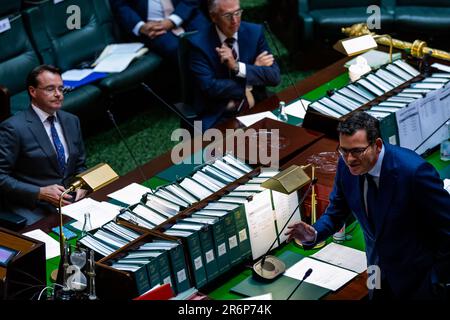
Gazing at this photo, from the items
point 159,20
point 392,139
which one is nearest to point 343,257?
point 392,139

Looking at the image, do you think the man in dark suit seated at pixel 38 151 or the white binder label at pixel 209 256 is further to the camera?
the man in dark suit seated at pixel 38 151

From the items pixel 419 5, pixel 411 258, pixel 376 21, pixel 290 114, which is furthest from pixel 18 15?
pixel 411 258

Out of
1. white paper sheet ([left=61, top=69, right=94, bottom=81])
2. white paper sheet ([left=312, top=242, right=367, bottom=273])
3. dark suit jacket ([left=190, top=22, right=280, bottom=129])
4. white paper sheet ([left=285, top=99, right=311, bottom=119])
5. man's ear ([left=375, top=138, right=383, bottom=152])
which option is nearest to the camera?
man's ear ([left=375, top=138, right=383, bottom=152])

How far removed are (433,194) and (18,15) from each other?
4238 mm

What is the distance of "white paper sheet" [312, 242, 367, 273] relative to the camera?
4.28 meters

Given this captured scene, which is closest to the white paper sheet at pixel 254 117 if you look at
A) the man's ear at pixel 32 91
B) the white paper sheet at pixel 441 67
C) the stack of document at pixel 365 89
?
the stack of document at pixel 365 89

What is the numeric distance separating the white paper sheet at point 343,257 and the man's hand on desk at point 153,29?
3.54 meters

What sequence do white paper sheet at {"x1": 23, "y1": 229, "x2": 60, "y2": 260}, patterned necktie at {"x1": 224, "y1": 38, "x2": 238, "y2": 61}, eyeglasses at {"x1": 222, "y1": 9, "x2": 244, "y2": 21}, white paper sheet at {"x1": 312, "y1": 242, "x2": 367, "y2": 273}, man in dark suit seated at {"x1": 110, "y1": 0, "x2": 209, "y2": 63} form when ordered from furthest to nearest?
man in dark suit seated at {"x1": 110, "y1": 0, "x2": 209, "y2": 63} < patterned necktie at {"x1": 224, "y1": 38, "x2": 238, "y2": 61} < eyeglasses at {"x1": 222, "y1": 9, "x2": 244, "y2": 21} < white paper sheet at {"x1": 23, "y1": 229, "x2": 60, "y2": 260} < white paper sheet at {"x1": 312, "y1": 242, "x2": 367, "y2": 273}

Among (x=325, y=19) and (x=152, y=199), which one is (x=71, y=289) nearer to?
(x=152, y=199)

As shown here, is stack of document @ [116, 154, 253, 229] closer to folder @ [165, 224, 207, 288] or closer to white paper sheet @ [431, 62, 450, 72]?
folder @ [165, 224, 207, 288]

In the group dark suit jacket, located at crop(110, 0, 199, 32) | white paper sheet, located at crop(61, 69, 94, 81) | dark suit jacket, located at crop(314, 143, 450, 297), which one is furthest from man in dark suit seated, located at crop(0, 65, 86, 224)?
dark suit jacket, located at crop(110, 0, 199, 32)

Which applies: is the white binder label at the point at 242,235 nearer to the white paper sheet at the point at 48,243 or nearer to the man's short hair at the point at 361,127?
the man's short hair at the point at 361,127

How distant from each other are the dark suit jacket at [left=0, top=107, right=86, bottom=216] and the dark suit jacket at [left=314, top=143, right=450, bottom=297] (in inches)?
73.6

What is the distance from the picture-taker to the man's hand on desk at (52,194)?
197 inches
